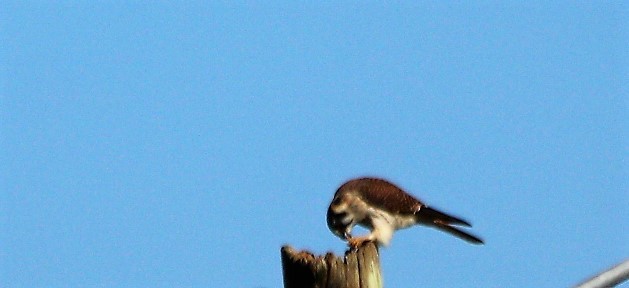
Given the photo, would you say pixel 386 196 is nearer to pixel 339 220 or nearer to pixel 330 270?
pixel 339 220

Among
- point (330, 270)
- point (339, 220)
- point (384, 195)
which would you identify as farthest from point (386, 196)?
point (330, 270)

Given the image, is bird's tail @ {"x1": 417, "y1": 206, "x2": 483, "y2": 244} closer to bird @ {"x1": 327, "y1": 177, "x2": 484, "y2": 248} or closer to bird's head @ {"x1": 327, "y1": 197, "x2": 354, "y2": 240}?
bird @ {"x1": 327, "y1": 177, "x2": 484, "y2": 248}

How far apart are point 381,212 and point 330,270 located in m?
4.90

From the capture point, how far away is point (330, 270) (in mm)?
3600

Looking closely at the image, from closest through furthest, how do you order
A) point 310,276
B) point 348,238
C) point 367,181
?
point 310,276 → point 348,238 → point 367,181

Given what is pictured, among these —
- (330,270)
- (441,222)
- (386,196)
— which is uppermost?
Result: (386,196)

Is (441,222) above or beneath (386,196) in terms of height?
beneath

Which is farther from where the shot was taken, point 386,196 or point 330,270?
point 386,196

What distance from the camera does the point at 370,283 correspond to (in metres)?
3.67

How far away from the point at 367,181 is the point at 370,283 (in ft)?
16.6

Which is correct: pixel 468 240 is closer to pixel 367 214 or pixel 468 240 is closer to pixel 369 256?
pixel 367 214

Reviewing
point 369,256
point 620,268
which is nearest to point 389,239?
point 369,256

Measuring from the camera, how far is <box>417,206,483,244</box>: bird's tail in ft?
26.9

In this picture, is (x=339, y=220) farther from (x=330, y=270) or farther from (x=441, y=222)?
(x=330, y=270)
